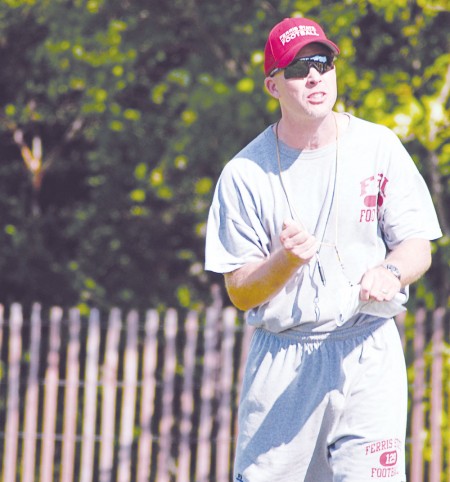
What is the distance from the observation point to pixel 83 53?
256 inches

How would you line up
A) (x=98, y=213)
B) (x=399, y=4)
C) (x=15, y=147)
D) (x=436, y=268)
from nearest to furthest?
(x=399, y=4) < (x=436, y=268) < (x=98, y=213) < (x=15, y=147)

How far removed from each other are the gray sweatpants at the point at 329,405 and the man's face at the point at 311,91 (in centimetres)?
64

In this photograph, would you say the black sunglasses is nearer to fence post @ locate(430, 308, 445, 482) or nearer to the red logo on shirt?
the red logo on shirt

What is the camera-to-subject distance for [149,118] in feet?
24.8

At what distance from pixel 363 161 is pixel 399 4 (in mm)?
2772

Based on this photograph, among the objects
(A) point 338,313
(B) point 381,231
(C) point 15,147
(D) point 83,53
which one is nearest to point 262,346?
(A) point 338,313

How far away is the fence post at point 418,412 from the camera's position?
217 inches

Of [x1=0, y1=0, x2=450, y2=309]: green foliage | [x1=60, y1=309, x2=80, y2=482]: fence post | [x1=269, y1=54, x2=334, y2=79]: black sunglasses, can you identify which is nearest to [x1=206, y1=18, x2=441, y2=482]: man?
[x1=269, y1=54, x2=334, y2=79]: black sunglasses

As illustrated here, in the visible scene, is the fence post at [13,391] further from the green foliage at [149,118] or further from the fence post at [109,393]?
the green foliage at [149,118]

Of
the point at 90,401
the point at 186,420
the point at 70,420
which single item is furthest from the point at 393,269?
the point at 70,420

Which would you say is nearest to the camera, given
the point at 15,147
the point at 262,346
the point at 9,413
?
the point at 262,346

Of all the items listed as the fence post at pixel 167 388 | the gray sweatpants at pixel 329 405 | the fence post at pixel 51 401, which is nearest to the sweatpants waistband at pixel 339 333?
the gray sweatpants at pixel 329 405

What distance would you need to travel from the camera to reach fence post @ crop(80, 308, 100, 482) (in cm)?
566

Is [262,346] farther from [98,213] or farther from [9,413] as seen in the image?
[98,213]
